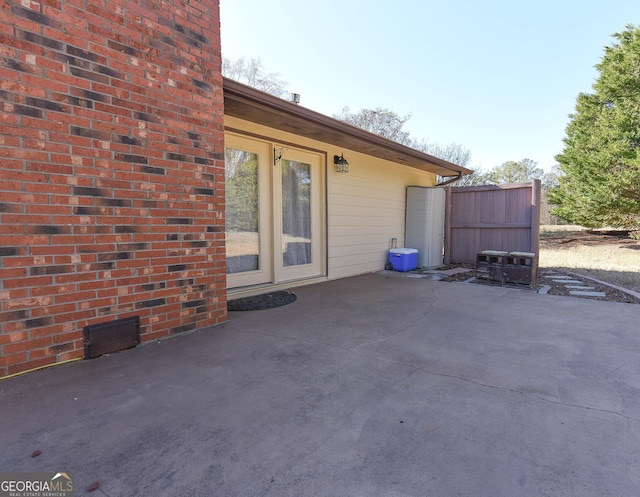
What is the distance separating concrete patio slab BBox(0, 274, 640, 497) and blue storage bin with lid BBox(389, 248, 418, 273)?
4075mm

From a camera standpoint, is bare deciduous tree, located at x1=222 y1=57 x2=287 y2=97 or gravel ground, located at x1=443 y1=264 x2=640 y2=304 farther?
bare deciduous tree, located at x1=222 y1=57 x2=287 y2=97

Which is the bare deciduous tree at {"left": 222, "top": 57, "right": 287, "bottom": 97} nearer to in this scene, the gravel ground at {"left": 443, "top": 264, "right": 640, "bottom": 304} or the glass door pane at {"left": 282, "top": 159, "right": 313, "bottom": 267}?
the glass door pane at {"left": 282, "top": 159, "right": 313, "bottom": 267}

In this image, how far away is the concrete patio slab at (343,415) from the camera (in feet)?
4.59

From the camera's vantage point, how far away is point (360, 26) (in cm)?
1054

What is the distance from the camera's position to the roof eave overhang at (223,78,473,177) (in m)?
3.77

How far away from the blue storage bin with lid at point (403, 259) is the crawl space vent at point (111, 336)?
18.6 feet

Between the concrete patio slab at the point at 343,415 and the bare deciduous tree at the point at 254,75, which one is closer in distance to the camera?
the concrete patio slab at the point at 343,415

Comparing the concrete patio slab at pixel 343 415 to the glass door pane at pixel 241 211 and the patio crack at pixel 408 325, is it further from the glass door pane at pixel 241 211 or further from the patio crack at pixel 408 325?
the glass door pane at pixel 241 211

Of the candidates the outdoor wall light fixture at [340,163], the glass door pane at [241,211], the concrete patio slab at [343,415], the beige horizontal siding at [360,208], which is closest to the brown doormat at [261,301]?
the glass door pane at [241,211]

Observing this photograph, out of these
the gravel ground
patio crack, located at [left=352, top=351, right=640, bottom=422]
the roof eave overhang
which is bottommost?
patio crack, located at [left=352, top=351, right=640, bottom=422]

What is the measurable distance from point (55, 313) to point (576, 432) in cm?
326

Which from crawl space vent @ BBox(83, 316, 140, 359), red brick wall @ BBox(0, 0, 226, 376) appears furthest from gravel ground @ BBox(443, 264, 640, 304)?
crawl space vent @ BBox(83, 316, 140, 359)

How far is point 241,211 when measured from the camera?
4867mm

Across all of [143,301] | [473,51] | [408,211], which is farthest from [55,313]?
[473,51]
